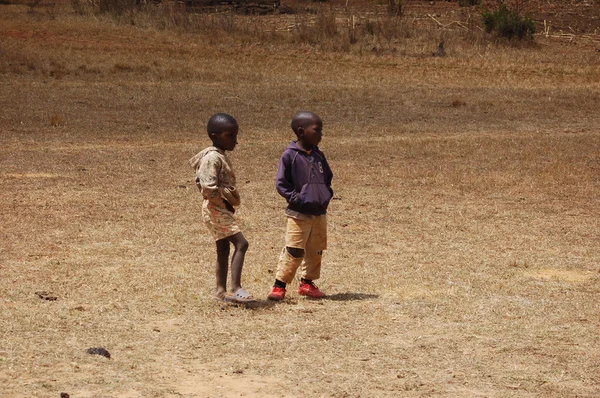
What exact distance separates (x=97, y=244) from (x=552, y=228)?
13.3 ft

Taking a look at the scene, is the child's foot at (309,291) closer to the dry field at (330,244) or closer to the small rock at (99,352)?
the dry field at (330,244)

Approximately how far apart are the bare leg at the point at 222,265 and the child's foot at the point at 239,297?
10 centimetres

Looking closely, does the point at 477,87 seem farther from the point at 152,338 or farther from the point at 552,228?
the point at 152,338

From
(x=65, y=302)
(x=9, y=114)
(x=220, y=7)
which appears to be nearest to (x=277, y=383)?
(x=65, y=302)

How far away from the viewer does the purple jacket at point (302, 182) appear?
6.43 metres

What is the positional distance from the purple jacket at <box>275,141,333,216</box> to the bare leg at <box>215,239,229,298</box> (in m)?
0.49

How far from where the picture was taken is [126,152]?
512 inches

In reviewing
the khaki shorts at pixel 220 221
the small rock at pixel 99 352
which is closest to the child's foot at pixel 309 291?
the khaki shorts at pixel 220 221

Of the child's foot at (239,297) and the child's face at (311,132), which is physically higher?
the child's face at (311,132)

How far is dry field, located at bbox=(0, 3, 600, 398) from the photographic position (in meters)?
5.24

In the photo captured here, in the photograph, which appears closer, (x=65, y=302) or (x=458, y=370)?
(x=458, y=370)

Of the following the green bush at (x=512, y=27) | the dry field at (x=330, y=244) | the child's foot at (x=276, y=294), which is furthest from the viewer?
the green bush at (x=512, y=27)

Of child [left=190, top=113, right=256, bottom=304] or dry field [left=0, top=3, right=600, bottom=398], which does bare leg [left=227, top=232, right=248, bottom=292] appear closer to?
child [left=190, top=113, right=256, bottom=304]

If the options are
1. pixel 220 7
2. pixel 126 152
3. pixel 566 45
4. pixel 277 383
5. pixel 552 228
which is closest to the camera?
pixel 277 383
